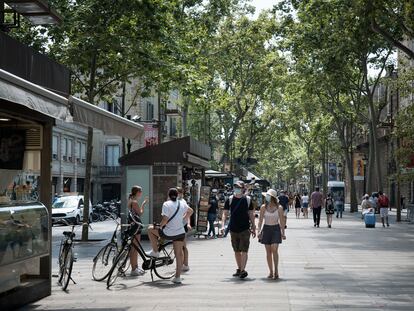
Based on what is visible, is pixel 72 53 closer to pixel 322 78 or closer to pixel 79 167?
pixel 322 78

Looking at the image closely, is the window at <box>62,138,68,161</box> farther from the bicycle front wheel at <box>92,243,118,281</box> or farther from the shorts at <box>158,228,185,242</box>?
the shorts at <box>158,228,185,242</box>

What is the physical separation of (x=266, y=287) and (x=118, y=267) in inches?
105

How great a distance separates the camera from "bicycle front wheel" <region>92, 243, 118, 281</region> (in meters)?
11.9

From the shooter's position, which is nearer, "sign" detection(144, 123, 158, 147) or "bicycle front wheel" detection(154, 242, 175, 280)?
"bicycle front wheel" detection(154, 242, 175, 280)

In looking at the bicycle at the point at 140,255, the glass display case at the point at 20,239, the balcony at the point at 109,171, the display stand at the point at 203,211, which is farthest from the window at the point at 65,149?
the glass display case at the point at 20,239

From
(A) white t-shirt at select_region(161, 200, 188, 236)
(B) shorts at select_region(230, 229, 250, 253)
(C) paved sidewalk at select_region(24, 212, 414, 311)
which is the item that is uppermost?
(A) white t-shirt at select_region(161, 200, 188, 236)

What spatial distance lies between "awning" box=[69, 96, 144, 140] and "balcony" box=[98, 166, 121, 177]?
5199cm

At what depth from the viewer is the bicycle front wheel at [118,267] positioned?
11.1 m

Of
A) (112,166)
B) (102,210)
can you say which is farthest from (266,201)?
(112,166)

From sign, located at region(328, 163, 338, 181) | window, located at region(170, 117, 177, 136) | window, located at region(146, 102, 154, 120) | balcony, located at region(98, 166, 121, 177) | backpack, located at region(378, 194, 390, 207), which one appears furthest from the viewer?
sign, located at region(328, 163, 338, 181)

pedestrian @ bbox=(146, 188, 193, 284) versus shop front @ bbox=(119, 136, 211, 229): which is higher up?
shop front @ bbox=(119, 136, 211, 229)

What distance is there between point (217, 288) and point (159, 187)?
11355 millimetres

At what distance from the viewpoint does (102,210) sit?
1533 inches

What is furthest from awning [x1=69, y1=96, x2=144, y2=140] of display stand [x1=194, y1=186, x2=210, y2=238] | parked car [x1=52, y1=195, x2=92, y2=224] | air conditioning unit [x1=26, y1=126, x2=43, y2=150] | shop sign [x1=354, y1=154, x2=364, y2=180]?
shop sign [x1=354, y1=154, x2=364, y2=180]
